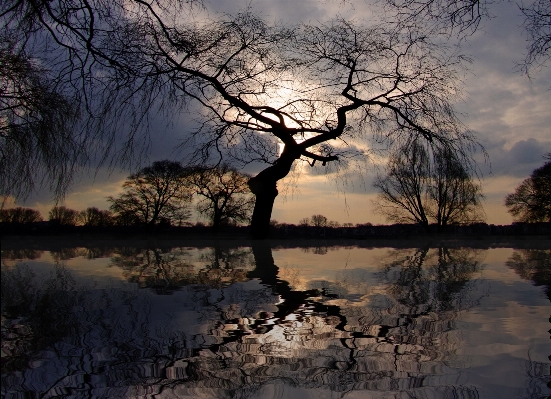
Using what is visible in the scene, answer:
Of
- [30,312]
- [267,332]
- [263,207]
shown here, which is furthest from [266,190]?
[267,332]

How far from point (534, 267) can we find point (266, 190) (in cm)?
468

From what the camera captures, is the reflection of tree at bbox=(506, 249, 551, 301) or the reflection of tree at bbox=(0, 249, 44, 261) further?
the reflection of tree at bbox=(0, 249, 44, 261)

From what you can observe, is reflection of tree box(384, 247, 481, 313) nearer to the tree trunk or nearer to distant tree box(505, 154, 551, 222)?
A: the tree trunk

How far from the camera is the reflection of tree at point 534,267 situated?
5062mm

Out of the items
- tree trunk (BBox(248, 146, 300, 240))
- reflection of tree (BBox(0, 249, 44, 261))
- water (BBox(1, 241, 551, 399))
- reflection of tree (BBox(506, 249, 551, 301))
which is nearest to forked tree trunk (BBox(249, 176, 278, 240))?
tree trunk (BBox(248, 146, 300, 240))

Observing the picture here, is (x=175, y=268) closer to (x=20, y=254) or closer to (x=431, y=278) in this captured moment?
(x=20, y=254)

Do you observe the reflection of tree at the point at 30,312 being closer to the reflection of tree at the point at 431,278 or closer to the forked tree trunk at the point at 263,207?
the reflection of tree at the point at 431,278

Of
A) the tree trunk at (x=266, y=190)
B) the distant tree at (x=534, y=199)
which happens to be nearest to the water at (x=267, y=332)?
the tree trunk at (x=266, y=190)

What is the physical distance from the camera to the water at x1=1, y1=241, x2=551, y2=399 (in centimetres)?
223

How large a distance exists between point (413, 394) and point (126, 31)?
6136mm

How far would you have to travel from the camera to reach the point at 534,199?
134 ft

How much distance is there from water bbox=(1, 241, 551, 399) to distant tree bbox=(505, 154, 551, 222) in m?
36.3

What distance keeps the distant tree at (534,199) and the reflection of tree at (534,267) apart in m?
32.1

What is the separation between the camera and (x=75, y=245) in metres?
6.99
